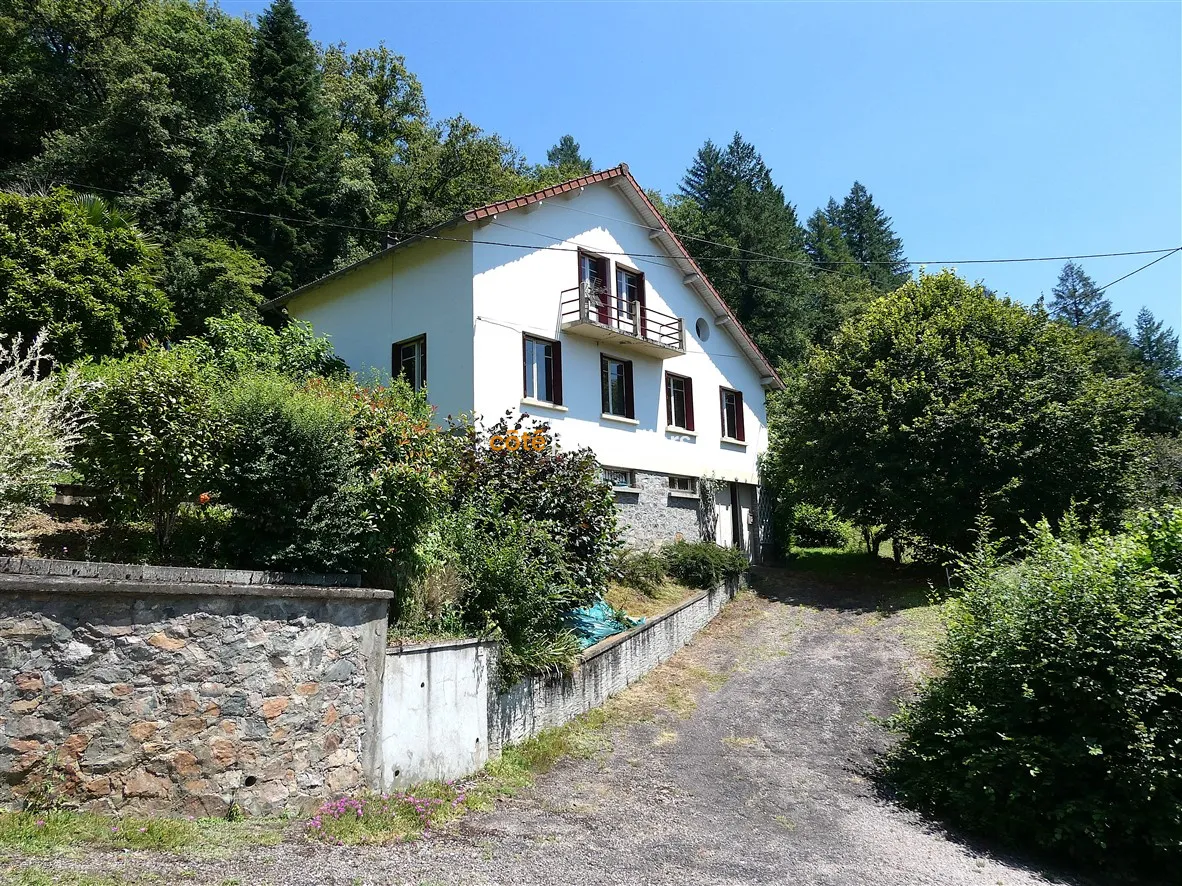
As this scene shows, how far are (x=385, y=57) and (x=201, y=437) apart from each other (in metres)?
37.1

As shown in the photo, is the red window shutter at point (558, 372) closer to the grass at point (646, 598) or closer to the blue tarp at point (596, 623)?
the grass at point (646, 598)

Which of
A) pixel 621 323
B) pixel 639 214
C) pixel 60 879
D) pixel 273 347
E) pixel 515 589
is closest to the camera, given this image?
→ pixel 60 879

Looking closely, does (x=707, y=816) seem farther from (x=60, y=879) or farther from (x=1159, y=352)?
(x=1159, y=352)

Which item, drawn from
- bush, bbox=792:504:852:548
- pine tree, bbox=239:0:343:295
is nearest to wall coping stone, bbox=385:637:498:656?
bush, bbox=792:504:852:548

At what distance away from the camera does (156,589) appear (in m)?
5.81

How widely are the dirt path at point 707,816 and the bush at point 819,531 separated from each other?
13320 mm

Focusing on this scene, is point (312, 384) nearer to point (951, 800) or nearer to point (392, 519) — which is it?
point (392, 519)

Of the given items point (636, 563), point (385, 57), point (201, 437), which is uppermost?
point (385, 57)

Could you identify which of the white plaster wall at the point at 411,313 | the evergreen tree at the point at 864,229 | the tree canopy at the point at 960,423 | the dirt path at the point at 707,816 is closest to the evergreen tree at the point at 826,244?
the evergreen tree at the point at 864,229

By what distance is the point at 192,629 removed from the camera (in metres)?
6.04

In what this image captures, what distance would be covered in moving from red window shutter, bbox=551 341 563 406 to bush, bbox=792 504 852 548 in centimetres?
1278

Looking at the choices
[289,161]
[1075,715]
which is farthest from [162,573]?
[289,161]

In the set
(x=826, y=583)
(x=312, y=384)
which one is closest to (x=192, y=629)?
(x=312, y=384)

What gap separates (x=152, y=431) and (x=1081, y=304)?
67953 millimetres
